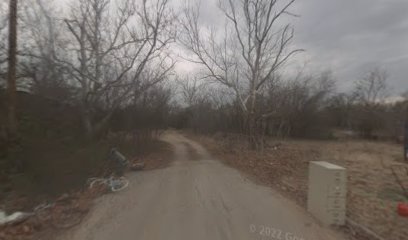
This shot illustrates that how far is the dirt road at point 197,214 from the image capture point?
20.6ft

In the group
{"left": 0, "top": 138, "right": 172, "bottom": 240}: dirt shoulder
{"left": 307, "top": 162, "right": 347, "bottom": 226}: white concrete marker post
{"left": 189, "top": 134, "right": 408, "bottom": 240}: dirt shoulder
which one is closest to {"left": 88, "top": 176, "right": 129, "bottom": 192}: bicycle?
{"left": 0, "top": 138, "right": 172, "bottom": 240}: dirt shoulder

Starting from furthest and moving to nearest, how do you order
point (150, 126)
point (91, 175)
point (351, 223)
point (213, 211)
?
point (150, 126) → point (91, 175) → point (213, 211) → point (351, 223)

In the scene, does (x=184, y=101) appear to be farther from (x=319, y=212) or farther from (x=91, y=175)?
(x=319, y=212)

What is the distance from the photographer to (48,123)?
58.7 feet

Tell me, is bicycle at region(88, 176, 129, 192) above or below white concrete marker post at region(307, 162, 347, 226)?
below

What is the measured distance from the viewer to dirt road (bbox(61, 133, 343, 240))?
6.28m

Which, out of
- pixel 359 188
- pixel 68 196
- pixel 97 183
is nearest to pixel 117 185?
pixel 97 183

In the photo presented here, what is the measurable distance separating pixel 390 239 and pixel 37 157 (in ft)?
40.2

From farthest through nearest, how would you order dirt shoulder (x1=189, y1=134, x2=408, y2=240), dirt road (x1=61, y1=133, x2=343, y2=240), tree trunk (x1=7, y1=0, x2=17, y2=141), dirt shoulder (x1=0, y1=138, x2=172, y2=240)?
tree trunk (x1=7, y1=0, x2=17, y2=141) → dirt shoulder (x1=0, y1=138, x2=172, y2=240) → dirt shoulder (x1=189, y1=134, x2=408, y2=240) → dirt road (x1=61, y1=133, x2=343, y2=240)

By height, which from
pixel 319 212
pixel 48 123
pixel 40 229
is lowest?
pixel 40 229

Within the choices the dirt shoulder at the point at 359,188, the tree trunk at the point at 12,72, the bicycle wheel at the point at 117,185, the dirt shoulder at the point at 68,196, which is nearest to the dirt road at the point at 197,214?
the bicycle wheel at the point at 117,185

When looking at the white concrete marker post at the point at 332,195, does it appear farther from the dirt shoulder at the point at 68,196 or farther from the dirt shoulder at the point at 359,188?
the dirt shoulder at the point at 68,196

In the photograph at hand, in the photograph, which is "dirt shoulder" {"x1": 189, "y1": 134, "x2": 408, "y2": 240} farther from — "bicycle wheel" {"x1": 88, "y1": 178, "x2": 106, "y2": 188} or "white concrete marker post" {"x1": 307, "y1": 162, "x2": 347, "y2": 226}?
"bicycle wheel" {"x1": 88, "y1": 178, "x2": 106, "y2": 188}

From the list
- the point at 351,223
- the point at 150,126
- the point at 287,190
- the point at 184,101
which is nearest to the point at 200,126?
the point at 184,101
